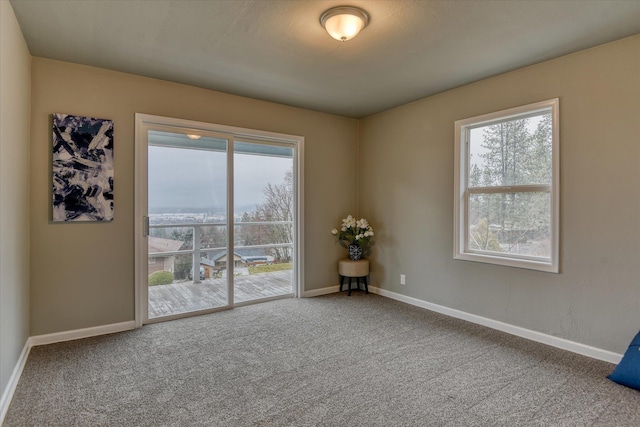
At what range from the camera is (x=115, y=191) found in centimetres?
339

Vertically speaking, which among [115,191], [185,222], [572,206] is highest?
[115,191]

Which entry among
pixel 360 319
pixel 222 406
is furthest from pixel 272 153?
pixel 222 406

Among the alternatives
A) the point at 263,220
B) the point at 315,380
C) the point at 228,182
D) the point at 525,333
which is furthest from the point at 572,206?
the point at 228,182

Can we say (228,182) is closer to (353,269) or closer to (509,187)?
(353,269)

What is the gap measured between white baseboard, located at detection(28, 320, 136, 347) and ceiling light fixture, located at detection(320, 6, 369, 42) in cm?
332

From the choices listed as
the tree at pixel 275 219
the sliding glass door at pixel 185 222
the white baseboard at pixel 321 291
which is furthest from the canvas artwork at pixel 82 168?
the white baseboard at pixel 321 291

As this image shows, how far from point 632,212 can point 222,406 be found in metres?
3.30

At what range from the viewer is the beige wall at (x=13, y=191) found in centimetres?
213

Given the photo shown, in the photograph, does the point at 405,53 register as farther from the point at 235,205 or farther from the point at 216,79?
the point at 235,205

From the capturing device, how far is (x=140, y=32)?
260cm

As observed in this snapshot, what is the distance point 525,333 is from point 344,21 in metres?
3.17

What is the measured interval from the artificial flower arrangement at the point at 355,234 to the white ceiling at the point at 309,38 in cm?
191

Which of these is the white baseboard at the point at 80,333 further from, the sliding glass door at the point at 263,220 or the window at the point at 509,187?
the window at the point at 509,187

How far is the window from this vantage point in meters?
3.12
